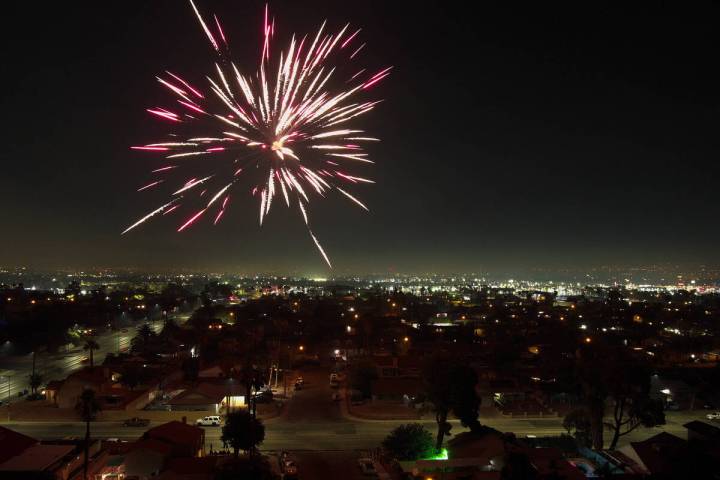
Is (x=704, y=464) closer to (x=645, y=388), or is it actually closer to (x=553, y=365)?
(x=645, y=388)

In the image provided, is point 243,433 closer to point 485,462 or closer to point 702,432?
point 485,462

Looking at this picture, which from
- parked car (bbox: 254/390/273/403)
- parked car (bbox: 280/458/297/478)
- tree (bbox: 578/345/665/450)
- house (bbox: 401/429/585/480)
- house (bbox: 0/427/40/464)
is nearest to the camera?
house (bbox: 0/427/40/464)

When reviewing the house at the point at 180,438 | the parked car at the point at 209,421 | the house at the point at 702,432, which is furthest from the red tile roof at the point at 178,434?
the house at the point at 702,432

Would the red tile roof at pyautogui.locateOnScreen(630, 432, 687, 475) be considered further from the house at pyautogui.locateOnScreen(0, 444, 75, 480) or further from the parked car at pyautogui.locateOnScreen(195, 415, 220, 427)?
the house at pyautogui.locateOnScreen(0, 444, 75, 480)

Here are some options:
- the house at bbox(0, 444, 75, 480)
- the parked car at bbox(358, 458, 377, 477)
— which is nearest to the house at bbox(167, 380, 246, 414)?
the parked car at bbox(358, 458, 377, 477)

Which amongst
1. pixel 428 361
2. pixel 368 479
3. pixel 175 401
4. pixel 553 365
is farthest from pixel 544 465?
pixel 553 365

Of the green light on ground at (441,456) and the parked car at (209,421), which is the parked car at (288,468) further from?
the parked car at (209,421)
